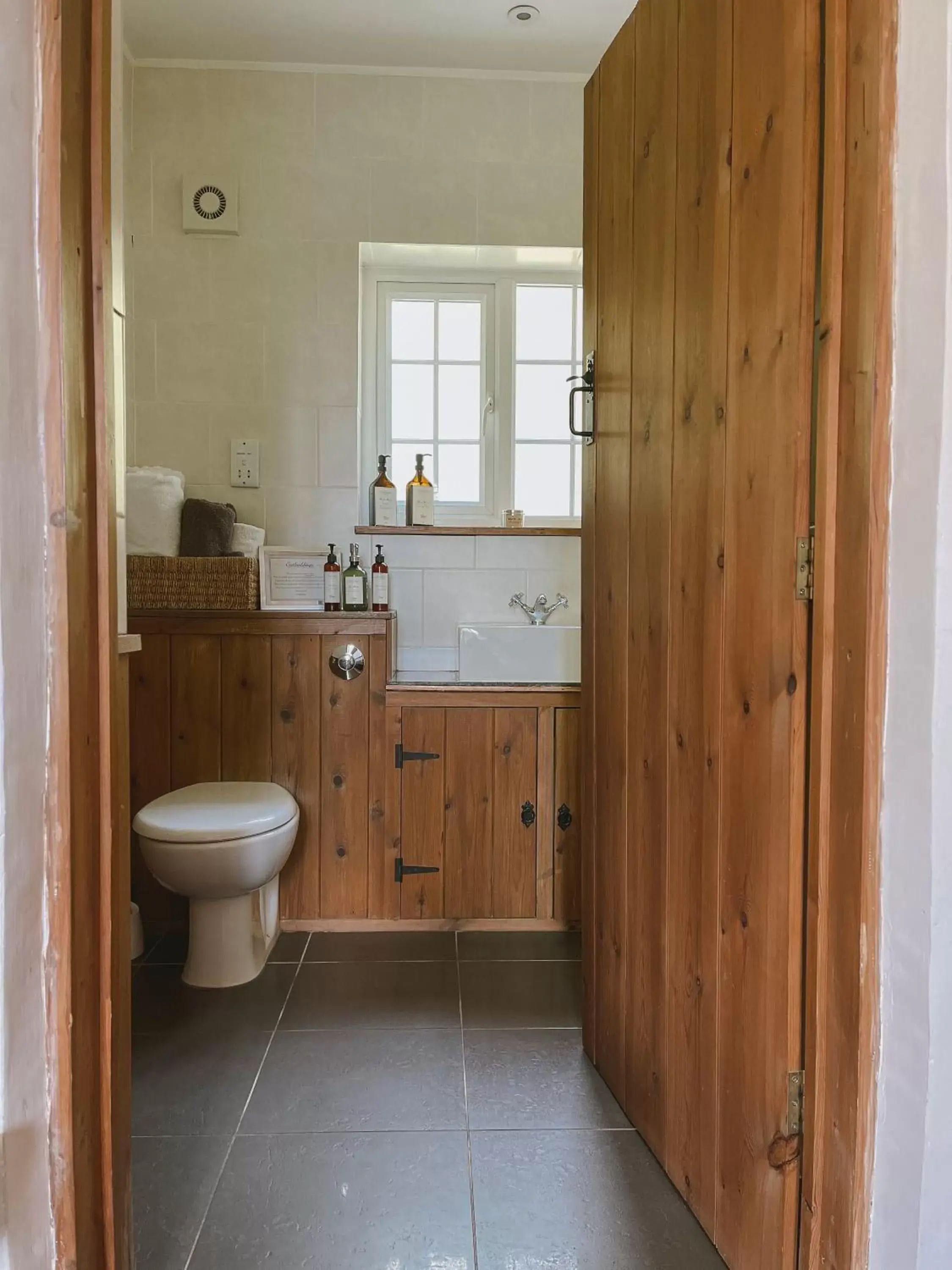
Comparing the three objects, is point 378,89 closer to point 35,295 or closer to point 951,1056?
point 35,295

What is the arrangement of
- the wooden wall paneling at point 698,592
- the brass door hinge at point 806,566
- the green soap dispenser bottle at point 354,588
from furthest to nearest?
the green soap dispenser bottle at point 354,588 → the wooden wall paneling at point 698,592 → the brass door hinge at point 806,566

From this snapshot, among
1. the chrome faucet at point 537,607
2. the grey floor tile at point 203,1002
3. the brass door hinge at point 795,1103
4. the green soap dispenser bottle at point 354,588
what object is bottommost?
the grey floor tile at point 203,1002

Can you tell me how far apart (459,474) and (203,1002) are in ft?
6.11

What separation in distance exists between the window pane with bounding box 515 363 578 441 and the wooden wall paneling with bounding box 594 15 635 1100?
1.16 meters

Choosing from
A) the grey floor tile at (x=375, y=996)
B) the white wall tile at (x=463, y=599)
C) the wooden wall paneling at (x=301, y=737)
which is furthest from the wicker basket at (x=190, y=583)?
the grey floor tile at (x=375, y=996)

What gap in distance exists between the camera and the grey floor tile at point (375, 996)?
2.00 metres

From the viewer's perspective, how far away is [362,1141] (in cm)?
155

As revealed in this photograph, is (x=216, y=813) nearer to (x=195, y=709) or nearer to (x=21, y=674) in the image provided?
(x=195, y=709)

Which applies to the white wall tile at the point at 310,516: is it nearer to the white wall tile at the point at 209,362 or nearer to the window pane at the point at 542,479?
the white wall tile at the point at 209,362

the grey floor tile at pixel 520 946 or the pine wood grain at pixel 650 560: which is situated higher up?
the pine wood grain at pixel 650 560

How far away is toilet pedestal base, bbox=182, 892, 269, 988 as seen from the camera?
2.16m

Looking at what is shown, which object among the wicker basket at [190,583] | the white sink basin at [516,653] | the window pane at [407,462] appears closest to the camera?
the wicker basket at [190,583]

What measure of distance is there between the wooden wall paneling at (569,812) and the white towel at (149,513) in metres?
1.31

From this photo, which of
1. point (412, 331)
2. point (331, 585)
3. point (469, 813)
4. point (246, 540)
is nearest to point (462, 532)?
point (331, 585)
